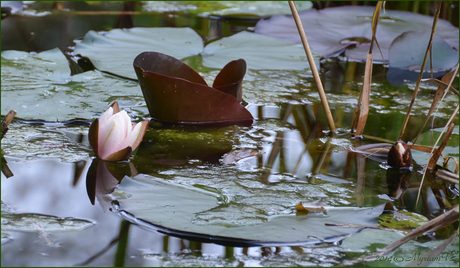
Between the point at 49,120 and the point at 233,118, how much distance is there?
701 millimetres

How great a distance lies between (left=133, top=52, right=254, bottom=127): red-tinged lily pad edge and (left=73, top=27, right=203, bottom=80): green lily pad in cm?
39

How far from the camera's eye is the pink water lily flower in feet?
3.95

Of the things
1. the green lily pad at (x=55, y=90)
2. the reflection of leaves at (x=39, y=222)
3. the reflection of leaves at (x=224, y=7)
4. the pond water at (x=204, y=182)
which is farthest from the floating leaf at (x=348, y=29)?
the reflection of leaves at (x=39, y=222)

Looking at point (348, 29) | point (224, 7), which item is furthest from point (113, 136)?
point (224, 7)

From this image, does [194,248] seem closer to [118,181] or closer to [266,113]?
[118,181]

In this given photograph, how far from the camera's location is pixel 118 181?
1.12 meters

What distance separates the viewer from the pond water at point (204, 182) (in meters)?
0.86

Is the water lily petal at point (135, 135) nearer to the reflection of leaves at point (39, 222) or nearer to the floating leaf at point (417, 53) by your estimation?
the reflection of leaves at point (39, 222)

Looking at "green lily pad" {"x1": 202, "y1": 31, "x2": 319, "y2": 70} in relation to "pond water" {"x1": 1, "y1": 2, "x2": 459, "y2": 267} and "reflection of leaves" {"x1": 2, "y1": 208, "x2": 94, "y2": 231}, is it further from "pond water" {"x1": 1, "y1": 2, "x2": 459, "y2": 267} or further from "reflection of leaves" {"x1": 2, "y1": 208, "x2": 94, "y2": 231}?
"reflection of leaves" {"x1": 2, "y1": 208, "x2": 94, "y2": 231}

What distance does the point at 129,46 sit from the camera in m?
2.33

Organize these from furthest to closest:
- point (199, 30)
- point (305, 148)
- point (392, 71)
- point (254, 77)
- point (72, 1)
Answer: point (72, 1) → point (199, 30) → point (392, 71) → point (254, 77) → point (305, 148)

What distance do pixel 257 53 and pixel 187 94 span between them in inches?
40.4

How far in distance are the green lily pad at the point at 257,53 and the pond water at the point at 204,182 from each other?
24 centimetres

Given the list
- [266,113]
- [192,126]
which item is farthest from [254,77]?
[192,126]
